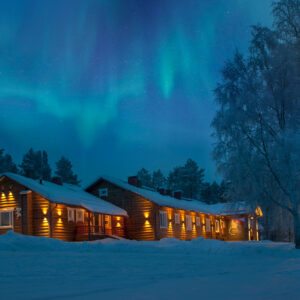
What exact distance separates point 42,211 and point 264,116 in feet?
59.1

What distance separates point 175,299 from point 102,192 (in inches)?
1350

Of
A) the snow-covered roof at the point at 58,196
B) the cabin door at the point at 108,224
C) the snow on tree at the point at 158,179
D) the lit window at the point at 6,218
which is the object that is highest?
the snow on tree at the point at 158,179

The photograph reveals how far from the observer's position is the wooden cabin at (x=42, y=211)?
31.4m

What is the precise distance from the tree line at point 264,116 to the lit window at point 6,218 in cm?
1756

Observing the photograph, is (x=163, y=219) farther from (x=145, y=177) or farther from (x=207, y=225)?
(x=145, y=177)

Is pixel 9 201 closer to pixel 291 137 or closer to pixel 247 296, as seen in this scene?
pixel 291 137

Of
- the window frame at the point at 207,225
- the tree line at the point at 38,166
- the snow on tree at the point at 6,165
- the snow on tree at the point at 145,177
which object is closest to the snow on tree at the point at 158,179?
the snow on tree at the point at 145,177

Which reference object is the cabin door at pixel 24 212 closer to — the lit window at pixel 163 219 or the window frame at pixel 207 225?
the lit window at pixel 163 219

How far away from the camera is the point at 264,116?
23266 mm

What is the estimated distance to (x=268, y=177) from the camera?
23031 millimetres

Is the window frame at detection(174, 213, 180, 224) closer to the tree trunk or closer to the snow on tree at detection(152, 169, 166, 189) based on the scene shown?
the tree trunk

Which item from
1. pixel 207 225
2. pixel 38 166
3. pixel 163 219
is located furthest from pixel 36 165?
pixel 163 219

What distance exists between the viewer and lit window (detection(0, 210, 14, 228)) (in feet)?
106

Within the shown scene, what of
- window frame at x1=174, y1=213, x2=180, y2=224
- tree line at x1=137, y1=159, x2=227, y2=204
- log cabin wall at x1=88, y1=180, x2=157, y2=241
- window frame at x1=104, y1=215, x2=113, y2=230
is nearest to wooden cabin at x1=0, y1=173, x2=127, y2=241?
window frame at x1=104, y1=215, x2=113, y2=230
